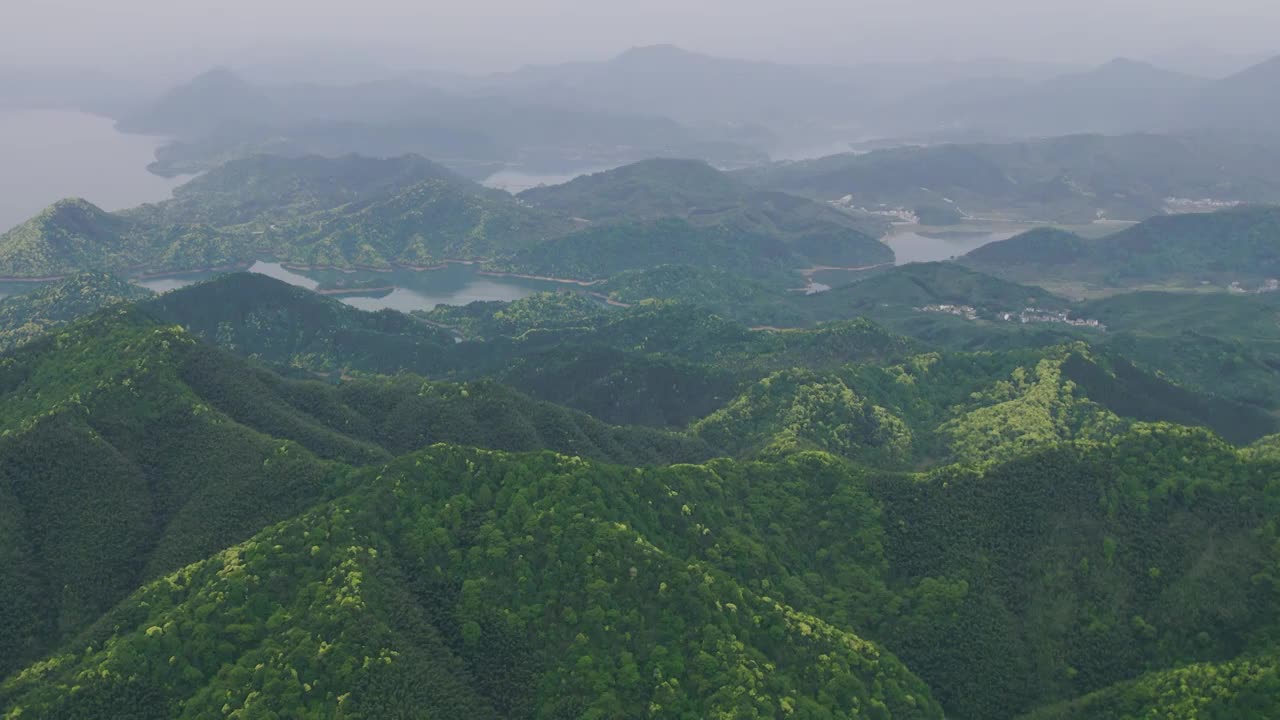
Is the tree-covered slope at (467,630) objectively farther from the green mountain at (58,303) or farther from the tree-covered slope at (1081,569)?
the green mountain at (58,303)

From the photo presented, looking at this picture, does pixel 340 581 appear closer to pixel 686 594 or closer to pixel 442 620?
pixel 442 620

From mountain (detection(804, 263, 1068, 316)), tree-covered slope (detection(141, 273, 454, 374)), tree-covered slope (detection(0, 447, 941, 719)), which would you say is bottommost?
mountain (detection(804, 263, 1068, 316))

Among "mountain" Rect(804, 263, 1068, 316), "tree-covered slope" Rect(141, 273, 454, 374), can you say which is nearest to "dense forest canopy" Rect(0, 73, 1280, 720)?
"tree-covered slope" Rect(141, 273, 454, 374)

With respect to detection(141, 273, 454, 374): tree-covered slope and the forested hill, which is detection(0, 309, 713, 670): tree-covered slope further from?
detection(141, 273, 454, 374): tree-covered slope

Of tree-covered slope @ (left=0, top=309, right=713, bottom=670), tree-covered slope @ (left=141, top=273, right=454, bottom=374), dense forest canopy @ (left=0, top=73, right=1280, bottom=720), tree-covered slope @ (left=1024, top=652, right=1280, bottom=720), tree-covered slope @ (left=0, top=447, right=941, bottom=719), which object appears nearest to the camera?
tree-covered slope @ (left=0, top=447, right=941, bottom=719)

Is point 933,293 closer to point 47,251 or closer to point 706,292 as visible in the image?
point 706,292

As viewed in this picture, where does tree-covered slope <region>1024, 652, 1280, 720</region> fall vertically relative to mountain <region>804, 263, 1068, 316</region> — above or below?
above

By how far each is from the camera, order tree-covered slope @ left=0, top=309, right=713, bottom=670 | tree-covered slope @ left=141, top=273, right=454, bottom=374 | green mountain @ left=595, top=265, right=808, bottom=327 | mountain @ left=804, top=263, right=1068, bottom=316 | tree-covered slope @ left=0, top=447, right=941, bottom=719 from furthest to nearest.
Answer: mountain @ left=804, top=263, right=1068, bottom=316, green mountain @ left=595, top=265, right=808, bottom=327, tree-covered slope @ left=141, top=273, right=454, bottom=374, tree-covered slope @ left=0, top=309, right=713, bottom=670, tree-covered slope @ left=0, top=447, right=941, bottom=719

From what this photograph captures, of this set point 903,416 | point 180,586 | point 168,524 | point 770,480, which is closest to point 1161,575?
point 770,480

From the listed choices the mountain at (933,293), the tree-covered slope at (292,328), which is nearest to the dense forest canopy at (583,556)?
the tree-covered slope at (292,328)
